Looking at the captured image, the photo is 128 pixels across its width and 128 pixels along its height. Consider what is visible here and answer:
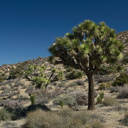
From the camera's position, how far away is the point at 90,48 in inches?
388

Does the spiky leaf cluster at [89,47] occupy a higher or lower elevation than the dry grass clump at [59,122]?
higher

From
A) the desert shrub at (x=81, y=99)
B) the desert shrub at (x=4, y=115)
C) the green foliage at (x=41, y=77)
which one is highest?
the green foliage at (x=41, y=77)

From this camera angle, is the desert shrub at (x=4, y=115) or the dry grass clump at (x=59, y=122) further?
the desert shrub at (x=4, y=115)

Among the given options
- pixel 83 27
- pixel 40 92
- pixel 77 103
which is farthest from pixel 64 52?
pixel 40 92

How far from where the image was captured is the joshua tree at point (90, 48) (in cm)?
952

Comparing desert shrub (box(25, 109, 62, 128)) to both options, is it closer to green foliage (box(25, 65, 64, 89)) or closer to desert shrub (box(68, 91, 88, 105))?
desert shrub (box(68, 91, 88, 105))

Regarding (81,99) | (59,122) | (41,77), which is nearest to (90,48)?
(81,99)

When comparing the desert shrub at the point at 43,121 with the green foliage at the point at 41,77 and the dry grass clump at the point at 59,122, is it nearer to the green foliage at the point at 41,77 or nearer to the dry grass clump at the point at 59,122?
the dry grass clump at the point at 59,122

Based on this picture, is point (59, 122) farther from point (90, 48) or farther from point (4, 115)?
point (90, 48)

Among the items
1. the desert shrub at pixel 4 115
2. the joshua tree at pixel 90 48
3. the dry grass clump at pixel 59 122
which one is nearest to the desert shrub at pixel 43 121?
the dry grass clump at pixel 59 122

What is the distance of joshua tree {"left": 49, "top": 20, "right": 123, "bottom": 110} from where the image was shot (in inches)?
375

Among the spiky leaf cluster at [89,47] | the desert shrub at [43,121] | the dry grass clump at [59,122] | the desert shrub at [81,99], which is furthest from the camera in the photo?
the desert shrub at [81,99]

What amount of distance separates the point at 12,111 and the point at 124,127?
6084 mm

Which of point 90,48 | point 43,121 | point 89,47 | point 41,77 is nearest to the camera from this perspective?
point 43,121
